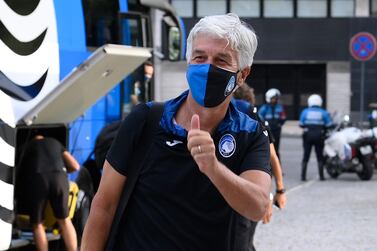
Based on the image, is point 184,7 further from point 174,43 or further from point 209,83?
point 209,83

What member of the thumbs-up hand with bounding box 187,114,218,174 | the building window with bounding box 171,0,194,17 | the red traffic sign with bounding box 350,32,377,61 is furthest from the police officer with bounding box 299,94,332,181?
the building window with bounding box 171,0,194,17

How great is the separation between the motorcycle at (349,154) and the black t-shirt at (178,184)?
44.9 feet

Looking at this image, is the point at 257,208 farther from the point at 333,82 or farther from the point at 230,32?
the point at 333,82

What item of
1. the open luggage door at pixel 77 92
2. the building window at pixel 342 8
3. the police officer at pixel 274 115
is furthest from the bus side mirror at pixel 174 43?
the building window at pixel 342 8

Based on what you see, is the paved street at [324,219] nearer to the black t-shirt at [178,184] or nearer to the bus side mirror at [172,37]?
the bus side mirror at [172,37]

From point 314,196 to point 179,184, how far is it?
426 inches

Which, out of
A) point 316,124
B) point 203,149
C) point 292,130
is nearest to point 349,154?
point 316,124

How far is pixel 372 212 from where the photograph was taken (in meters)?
11.1

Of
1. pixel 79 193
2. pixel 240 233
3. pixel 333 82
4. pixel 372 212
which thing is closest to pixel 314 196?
pixel 372 212

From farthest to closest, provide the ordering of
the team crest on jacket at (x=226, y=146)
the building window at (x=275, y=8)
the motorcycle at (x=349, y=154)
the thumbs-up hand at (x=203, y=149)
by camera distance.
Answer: the building window at (x=275, y=8)
the motorcycle at (x=349, y=154)
the team crest on jacket at (x=226, y=146)
the thumbs-up hand at (x=203, y=149)

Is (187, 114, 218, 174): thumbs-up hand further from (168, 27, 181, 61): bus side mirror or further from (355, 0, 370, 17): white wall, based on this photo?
(355, 0, 370, 17): white wall

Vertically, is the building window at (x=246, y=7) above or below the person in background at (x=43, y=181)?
above

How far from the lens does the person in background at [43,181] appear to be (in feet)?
23.7

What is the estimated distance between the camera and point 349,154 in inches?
644
